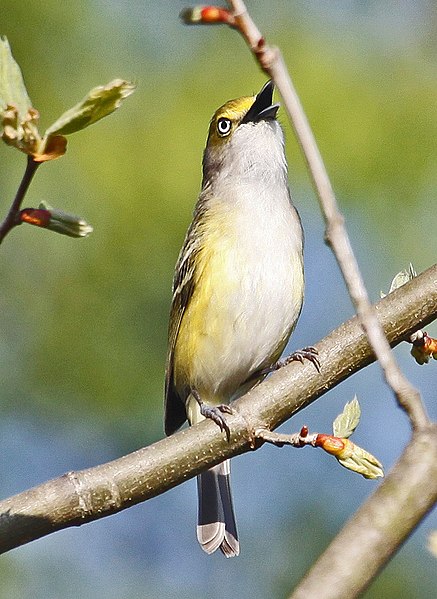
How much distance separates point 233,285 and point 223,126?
1.22m

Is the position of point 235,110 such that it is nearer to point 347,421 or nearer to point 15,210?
point 347,421

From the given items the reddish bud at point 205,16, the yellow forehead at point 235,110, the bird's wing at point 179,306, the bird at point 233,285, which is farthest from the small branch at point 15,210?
the yellow forehead at point 235,110

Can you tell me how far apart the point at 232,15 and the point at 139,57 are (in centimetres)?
522

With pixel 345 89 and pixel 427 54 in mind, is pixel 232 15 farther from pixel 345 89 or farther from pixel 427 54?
pixel 427 54

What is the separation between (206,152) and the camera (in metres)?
5.96

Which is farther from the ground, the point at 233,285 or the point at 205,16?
the point at 233,285

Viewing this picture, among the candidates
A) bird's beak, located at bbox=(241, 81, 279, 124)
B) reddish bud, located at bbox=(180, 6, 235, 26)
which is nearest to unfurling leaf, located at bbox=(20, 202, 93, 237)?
reddish bud, located at bbox=(180, 6, 235, 26)

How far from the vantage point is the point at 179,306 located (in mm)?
5227

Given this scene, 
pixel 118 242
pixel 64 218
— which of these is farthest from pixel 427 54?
pixel 64 218

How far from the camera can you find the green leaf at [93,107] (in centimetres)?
178

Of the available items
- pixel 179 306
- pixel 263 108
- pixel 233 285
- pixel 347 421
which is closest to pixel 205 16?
pixel 347 421

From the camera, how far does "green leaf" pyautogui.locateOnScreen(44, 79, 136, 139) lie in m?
1.78

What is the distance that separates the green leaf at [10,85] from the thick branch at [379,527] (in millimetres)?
868

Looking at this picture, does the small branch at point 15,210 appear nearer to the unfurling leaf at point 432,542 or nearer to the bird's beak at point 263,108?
the unfurling leaf at point 432,542
